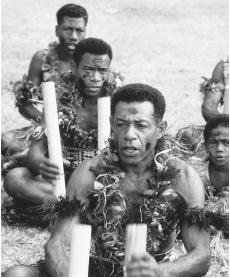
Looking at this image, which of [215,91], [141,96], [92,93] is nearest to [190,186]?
[141,96]

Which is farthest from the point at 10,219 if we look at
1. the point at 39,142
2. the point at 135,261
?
the point at 135,261

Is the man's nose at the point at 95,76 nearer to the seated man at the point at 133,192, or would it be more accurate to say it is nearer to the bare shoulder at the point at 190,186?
the seated man at the point at 133,192

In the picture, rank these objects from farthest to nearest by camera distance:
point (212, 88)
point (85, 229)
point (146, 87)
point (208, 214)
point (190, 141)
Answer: point (212, 88) → point (190, 141) → point (146, 87) → point (208, 214) → point (85, 229)

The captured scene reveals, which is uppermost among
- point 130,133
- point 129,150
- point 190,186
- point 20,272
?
point 130,133

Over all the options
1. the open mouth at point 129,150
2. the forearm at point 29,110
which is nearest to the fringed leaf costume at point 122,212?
the open mouth at point 129,150

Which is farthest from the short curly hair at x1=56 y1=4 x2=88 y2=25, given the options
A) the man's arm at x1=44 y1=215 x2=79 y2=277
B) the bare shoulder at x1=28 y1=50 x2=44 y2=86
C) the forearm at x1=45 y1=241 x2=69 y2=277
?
the forearm at x1=45 y1=241 x2=69 y2=277

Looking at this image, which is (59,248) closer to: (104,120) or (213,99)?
(104,120)

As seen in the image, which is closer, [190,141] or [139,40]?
[190,141]

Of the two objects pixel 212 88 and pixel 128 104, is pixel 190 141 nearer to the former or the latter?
pixel 212 88

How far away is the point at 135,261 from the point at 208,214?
115cm

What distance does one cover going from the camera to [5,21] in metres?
16.8

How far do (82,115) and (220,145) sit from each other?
1254 millimetres

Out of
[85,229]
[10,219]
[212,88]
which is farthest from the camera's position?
[212,88]

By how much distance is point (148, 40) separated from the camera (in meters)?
15.8
